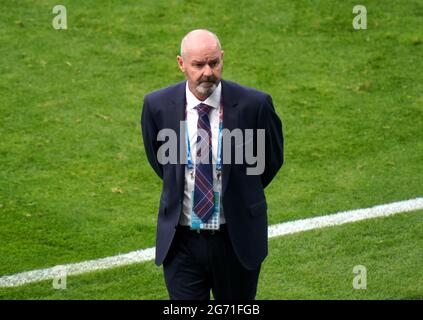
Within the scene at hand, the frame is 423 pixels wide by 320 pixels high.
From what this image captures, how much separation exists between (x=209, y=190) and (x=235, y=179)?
0.18m

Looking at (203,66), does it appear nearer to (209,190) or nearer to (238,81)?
(209,190)

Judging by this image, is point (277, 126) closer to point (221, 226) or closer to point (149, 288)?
point (221, 226)

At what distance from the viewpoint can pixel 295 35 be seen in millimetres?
13055

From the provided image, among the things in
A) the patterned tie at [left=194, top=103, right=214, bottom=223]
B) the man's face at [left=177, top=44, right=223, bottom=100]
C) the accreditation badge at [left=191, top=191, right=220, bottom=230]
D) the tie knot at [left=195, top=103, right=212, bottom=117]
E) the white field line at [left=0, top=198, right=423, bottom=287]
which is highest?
the man's face at [left=177, top=44, right=223, bottom=100]

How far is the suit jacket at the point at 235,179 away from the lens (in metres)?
6.74

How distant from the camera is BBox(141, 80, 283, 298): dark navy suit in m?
6.74

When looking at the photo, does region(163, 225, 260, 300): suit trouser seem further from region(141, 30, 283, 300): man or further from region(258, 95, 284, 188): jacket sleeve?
region(258, 95, 284, 188): jacket sleeve

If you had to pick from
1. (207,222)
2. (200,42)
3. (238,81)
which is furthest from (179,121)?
(238,81)

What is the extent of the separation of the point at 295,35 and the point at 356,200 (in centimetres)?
348

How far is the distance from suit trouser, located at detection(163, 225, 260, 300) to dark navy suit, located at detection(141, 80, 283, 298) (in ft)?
0.20

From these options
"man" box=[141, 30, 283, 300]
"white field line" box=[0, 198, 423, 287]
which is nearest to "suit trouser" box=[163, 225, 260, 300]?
"man" box=[141, 30, 283, 300]

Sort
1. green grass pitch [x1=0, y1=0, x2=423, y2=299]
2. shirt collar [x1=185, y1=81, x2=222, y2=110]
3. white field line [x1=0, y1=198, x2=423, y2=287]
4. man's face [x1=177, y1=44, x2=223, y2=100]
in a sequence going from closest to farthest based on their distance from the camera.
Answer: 1. man's face [x1=177, y1=44, x2=223, y2=100]
2. shirt collar [x1=185, y1=81, x2=222, y2=110]
3. white field line [x1=0, y1=198, x2=423, y2=287]
4. green grass pitch [x1=0, y1=0, x2=423, y2=299]

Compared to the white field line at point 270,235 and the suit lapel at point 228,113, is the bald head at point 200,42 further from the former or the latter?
the white field line at point 270,235
